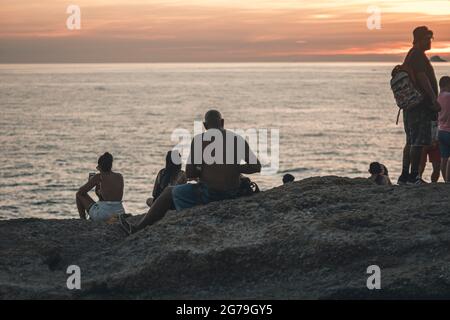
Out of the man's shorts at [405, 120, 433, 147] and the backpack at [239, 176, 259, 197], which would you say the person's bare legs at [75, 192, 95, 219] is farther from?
the man's shorts at [405, 120, 433, 147]

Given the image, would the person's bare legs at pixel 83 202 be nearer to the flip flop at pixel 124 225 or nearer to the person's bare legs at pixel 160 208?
the flip flop at pixel 124 225

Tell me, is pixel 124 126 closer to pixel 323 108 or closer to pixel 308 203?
pixel 323 108

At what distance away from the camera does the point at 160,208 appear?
32.6 ft

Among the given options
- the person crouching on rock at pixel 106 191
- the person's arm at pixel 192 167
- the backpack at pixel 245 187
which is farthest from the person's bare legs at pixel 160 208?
the person crouching on rock at pixel 106 191

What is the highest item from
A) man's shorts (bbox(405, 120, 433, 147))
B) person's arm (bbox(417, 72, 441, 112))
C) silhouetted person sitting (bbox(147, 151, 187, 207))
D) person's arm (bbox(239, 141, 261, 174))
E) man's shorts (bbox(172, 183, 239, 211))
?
person's arm (bbox(417, 72, 441, 112))

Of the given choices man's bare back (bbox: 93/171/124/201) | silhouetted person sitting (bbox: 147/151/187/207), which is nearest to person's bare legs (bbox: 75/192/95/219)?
man's bare back (bbox: 93/171/124/201)

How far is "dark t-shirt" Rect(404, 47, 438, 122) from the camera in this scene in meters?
10.8

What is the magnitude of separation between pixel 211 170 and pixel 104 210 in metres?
2.70

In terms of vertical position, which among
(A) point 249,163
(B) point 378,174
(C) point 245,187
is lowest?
(C) point 245,187

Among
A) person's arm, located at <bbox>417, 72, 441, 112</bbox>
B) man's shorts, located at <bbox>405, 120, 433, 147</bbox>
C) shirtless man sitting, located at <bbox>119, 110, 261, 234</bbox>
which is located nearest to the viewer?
shirtless man sitting, located at <bbox>119, 110, 261, 234</bbox>

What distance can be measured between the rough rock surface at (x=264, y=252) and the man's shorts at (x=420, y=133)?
106 cm

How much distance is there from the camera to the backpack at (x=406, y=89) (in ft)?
35.6

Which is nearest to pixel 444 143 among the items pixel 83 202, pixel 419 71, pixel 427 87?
pixel 427 87

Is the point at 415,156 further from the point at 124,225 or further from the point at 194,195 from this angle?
the point at 124,225
